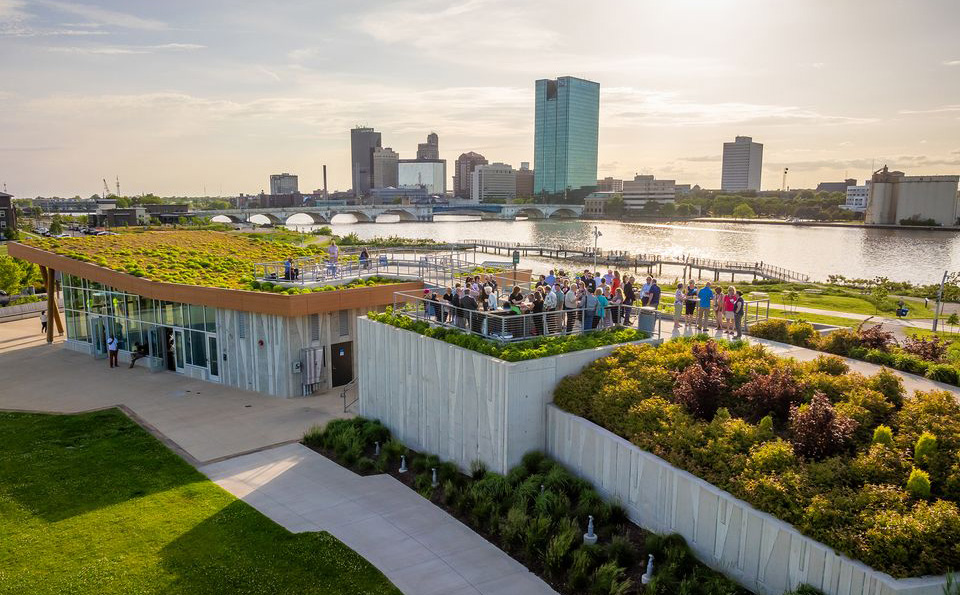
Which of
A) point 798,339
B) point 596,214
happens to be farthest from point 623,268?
point 596,214

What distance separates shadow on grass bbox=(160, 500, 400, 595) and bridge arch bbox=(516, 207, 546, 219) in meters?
148

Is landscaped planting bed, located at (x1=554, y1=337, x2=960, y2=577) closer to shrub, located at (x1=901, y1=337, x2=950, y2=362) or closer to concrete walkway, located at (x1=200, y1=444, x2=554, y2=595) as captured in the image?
concrete walkway, located at (x1=200, y1=444, x2=554, y2=595)

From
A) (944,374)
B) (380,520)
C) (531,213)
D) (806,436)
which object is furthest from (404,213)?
(806,436)

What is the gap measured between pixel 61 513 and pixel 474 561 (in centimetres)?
823

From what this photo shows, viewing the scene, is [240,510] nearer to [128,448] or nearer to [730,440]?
[128,448]

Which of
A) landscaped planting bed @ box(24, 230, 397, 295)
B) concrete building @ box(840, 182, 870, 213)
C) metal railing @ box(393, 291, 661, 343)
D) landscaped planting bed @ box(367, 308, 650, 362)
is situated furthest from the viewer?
concrete building @ box(840, 182, 870, 213)

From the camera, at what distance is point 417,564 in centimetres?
1088

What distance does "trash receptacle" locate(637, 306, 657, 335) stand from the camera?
1586cm

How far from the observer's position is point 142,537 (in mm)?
11727

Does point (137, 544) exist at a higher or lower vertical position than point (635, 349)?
lower

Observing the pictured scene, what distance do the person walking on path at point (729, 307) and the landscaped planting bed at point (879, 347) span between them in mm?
690

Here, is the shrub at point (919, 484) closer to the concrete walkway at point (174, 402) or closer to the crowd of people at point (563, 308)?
the crowd of people at point (563, 308)

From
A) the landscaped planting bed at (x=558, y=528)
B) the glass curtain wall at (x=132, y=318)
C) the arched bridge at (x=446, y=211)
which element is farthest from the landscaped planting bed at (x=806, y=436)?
the arched bridge at (x=446, y=211)

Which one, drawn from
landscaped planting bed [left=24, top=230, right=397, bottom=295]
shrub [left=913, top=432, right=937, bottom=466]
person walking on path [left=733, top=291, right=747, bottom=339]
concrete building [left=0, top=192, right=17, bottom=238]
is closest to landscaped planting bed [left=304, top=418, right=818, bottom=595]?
shrub [left=913, top=432, right=937, bottom=466]
